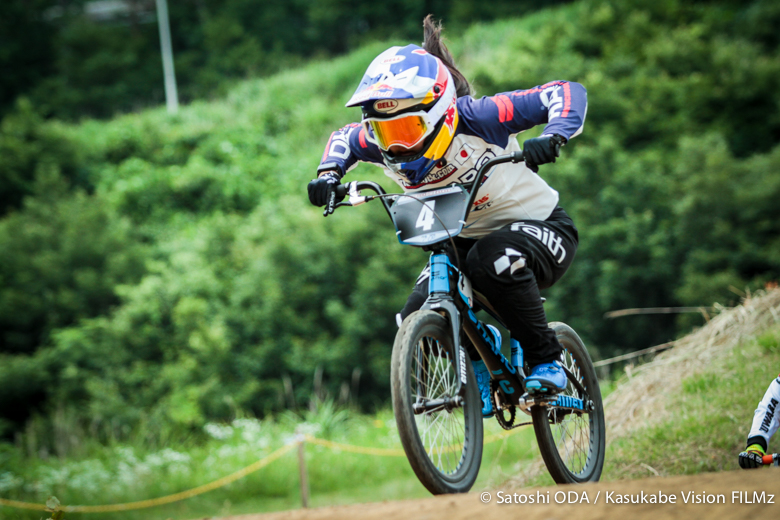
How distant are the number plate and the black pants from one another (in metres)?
0.17

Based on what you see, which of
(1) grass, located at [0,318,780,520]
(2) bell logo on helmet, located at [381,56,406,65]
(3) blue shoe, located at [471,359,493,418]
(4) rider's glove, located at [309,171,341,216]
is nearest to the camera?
(2) bell logo on helmet, located at [381,56,406,65]

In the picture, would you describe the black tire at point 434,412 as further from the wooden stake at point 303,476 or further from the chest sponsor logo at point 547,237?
the wooden stake at point 303,476

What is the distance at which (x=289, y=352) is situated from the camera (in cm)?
1430

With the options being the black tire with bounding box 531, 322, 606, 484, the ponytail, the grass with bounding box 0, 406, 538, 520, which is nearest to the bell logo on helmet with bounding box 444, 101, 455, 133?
the ponytail

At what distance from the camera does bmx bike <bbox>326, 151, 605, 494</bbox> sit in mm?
2980

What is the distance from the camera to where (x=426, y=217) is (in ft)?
11.1

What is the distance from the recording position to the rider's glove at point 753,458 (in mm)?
3457

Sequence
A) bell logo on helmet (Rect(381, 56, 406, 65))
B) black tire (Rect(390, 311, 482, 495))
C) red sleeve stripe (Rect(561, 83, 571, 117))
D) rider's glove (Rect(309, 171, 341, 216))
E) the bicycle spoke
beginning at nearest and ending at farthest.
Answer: black tire (Rect(390, 311, 482, 495)) → the bicycle spoke → red sleeve stripe (Rect(561, 83, 571, 117)) → bell logo on helmet (Rect(381, 56, 406, 65)) → rider's glove (Rect(309, 171, 341, 216))

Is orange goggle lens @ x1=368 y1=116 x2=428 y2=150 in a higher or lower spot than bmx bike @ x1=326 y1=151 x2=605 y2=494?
higher

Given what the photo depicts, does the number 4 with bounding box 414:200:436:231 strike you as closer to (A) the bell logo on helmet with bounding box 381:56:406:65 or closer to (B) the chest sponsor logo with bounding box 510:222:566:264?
(B) the chest sponsor logo with bounding box 510:222:566:264

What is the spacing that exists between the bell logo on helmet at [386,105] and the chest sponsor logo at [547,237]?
869mm

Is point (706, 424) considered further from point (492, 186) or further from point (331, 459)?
point (331, 459)

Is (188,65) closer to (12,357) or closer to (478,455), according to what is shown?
(12,357)

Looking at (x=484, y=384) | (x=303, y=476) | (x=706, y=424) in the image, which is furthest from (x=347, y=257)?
(x=484, y=384)
